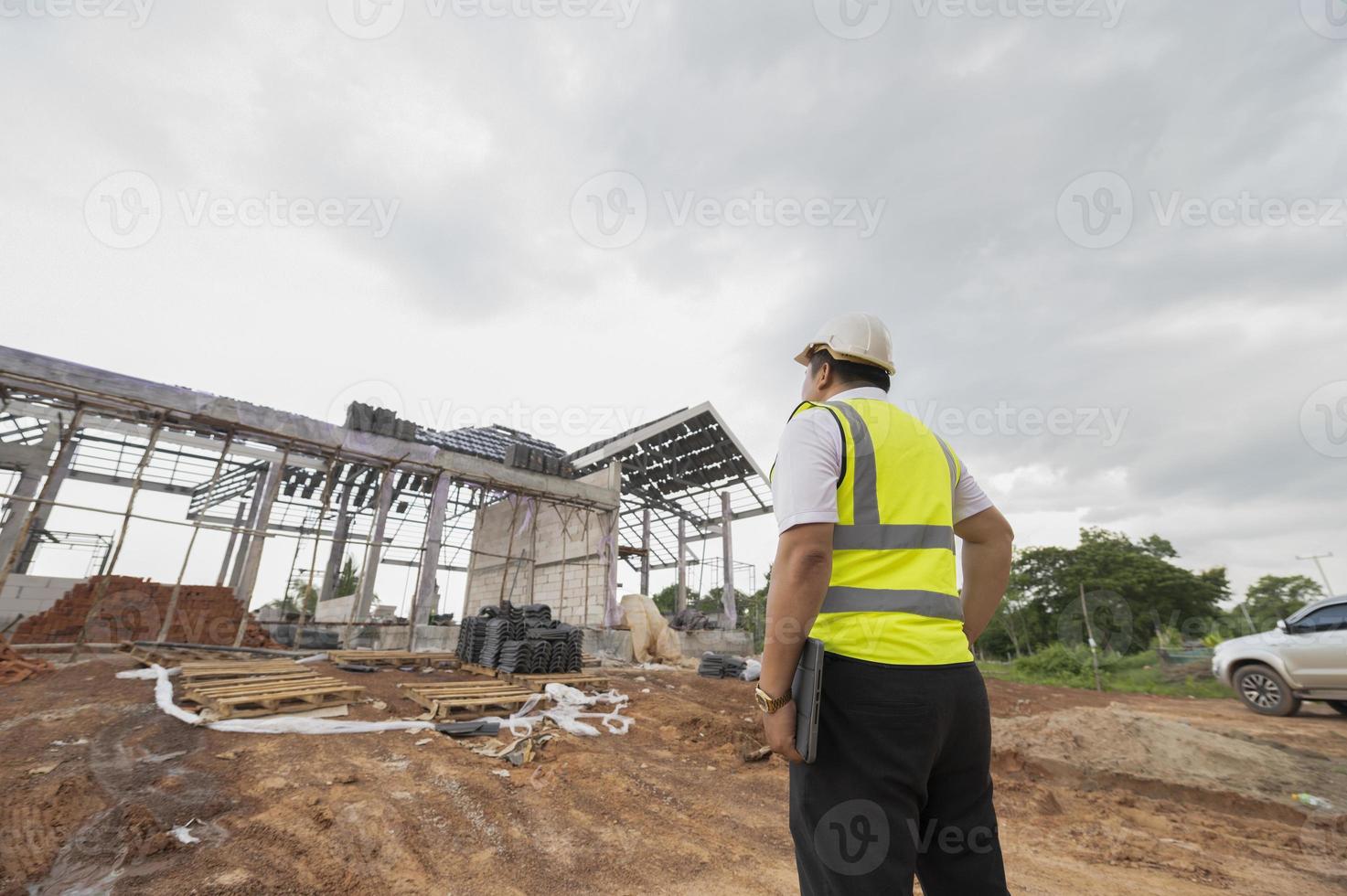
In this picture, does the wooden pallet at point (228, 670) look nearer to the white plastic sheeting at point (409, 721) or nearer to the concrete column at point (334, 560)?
the white plastic sheeting at point (409, 721)

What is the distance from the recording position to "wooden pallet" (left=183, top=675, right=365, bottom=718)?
5551 millimetres

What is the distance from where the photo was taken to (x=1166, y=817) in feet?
14.6

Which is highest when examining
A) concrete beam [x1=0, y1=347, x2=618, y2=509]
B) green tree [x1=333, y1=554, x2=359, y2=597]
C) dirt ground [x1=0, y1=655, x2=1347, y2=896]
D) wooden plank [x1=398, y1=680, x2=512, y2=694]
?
concrete beam [x1=0, y1=347, x2=618, y2=509]

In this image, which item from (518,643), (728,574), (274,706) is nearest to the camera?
(274,706)

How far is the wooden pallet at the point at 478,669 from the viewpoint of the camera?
905 centimetres

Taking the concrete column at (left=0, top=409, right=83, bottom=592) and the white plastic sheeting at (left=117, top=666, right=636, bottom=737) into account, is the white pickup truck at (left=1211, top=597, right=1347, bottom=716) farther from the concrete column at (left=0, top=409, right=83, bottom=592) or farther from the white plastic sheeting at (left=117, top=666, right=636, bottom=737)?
the concrete column at (left=0, top=409, right=83, bottom=592)

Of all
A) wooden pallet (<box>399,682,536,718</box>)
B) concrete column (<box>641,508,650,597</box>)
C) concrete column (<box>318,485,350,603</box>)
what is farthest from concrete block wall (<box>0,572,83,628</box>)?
concrete column (<box>641,508,650,597</box>)

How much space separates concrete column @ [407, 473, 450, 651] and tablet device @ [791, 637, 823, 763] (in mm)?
12667

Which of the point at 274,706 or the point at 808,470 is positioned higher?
the point at 808,470

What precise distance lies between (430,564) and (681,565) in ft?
34.3

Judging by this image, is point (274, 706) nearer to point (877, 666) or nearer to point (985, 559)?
point (877, 666)

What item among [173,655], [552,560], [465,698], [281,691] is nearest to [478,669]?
[465,698]

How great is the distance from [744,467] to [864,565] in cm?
1789

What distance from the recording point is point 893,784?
1.22 metres
